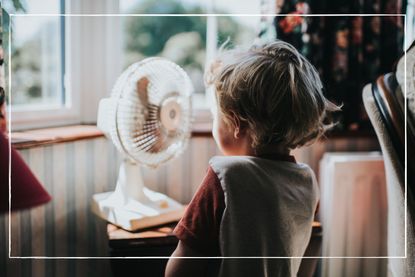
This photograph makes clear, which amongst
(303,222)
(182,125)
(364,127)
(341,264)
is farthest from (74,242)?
(364,127)

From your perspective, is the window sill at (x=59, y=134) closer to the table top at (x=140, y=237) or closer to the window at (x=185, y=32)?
the window at (x=185, y=32)

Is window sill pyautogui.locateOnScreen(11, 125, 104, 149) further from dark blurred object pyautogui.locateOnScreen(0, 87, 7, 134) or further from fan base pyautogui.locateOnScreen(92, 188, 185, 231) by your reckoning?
fan base pyautogui.locateOnScreen(92, 188, 185, 231)

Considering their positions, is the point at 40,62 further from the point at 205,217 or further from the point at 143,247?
the point at 205,217

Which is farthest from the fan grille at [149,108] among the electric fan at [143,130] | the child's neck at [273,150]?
the child's neck at [273,150]

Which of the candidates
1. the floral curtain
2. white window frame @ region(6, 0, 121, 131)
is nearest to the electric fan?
white window frame @ region(6, 0, 121, 131)

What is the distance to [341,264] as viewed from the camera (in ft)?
5.42

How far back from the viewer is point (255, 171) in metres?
1.12

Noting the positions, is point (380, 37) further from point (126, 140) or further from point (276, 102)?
point (126, 140)

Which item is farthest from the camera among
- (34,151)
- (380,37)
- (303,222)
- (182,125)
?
(380,37)

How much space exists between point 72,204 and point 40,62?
0.51m

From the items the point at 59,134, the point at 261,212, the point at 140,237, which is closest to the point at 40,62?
the point at 59,134

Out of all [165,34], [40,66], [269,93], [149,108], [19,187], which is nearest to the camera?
[19,187]

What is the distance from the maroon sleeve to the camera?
43.4 inches

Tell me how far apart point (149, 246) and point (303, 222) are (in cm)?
46
